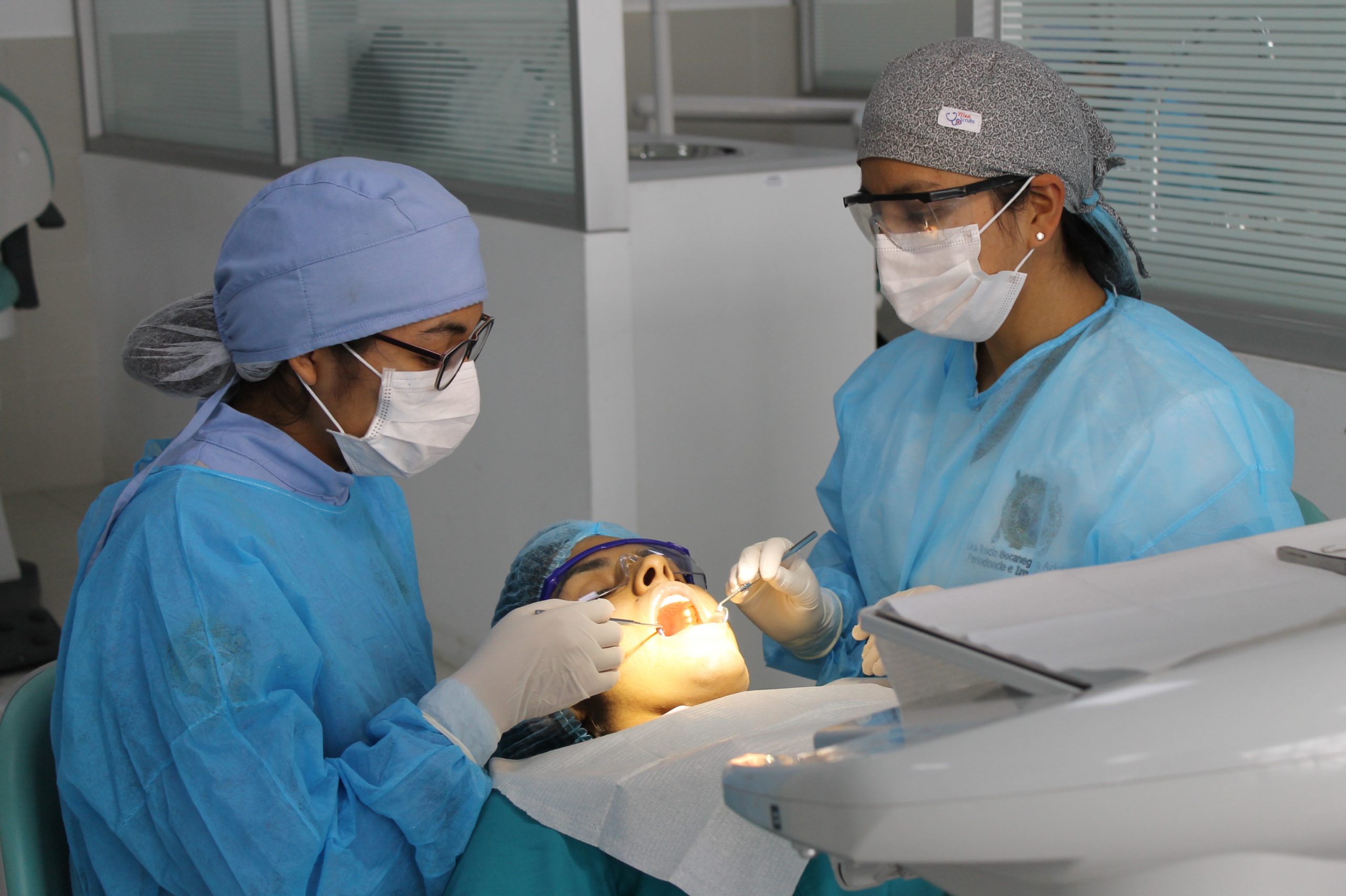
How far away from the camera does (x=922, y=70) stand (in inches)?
57.7

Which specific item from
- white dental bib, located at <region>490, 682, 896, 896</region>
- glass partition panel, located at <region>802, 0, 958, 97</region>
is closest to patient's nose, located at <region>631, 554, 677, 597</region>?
white dental bib, located at <region>490, 682, 896, 896</region>

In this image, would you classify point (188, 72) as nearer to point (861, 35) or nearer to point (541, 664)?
point (861, 35)

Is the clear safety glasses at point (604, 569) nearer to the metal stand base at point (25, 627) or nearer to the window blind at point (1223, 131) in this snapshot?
the window blind at point (1223, 131)

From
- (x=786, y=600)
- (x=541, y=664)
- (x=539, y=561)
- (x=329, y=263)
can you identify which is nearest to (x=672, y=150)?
(x=539, y=561)

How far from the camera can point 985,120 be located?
142 centimetres

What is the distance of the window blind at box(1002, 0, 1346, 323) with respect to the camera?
167 cm

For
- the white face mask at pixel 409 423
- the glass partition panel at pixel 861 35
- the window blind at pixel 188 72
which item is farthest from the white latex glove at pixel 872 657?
the glass partition panel at pixel 861 35

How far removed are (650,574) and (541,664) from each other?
0.31 m

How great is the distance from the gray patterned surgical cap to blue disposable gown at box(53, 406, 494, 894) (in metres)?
0.81

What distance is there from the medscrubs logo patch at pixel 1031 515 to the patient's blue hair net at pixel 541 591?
495mm

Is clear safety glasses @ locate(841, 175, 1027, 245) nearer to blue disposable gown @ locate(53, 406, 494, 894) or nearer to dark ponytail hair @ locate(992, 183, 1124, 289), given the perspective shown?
dark ponytail hair @ locate(992, 183, 1124, 289)

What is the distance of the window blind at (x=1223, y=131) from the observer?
167cm

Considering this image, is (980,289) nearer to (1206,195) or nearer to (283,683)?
(1206,195)

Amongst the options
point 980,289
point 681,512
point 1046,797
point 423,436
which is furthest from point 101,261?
point 1046,797
